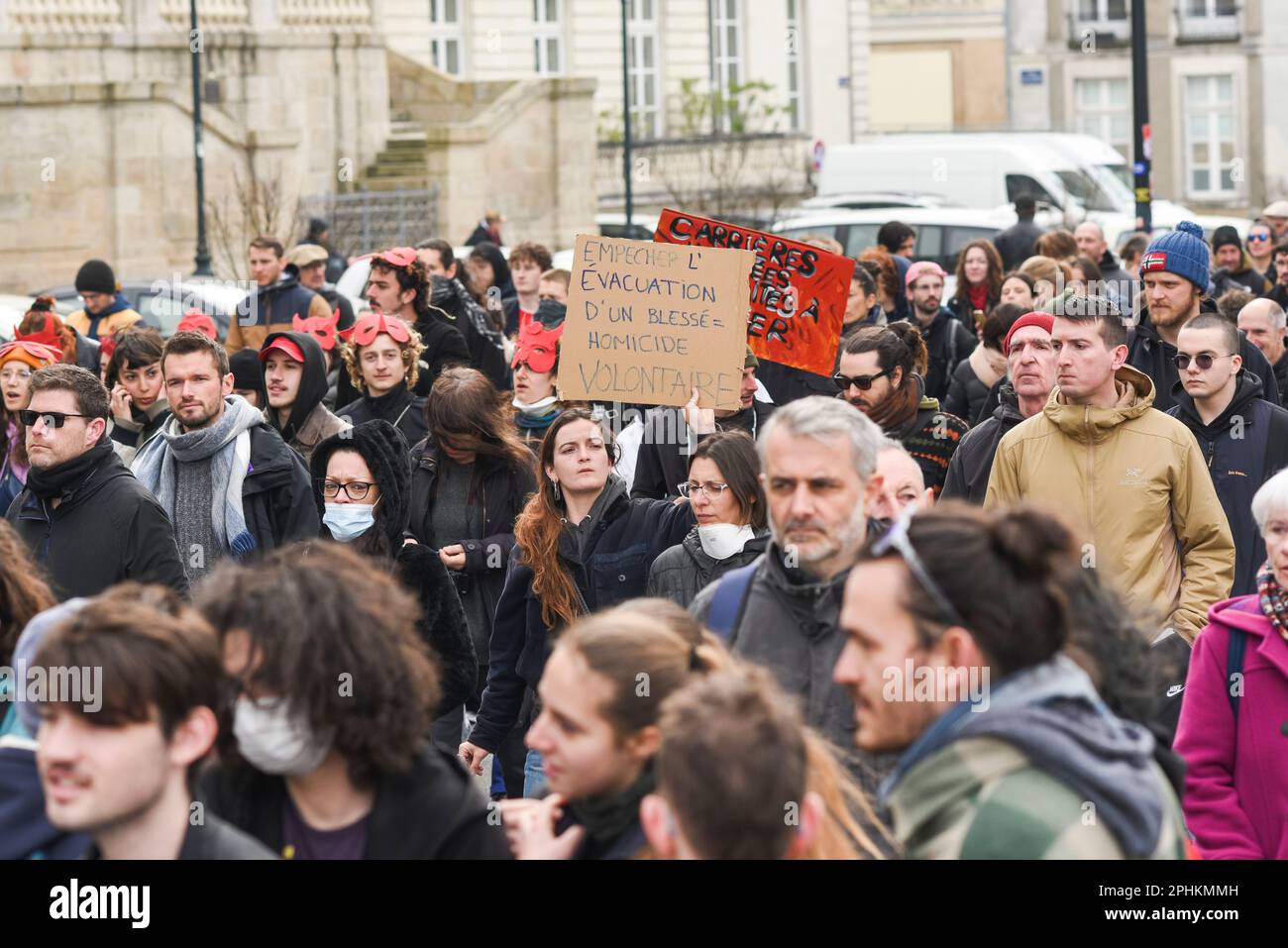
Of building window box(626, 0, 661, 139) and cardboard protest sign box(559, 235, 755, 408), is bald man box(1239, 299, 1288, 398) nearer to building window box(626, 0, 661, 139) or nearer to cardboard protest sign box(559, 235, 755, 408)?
cardboard protest sign box(559, 235, 755, 408)

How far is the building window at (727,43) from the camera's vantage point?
4591 centimetres

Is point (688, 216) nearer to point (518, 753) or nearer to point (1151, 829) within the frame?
point (518, 753)

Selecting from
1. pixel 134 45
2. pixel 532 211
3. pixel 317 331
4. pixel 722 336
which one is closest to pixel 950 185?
pixel 532 211

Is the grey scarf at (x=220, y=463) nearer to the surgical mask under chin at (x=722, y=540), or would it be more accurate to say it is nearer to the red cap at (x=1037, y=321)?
the surgical mask under chin at (x=722, y=540)

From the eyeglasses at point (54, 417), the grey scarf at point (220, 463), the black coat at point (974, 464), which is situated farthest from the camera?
the grey scarf at point (220, 463)

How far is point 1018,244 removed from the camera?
17953 mm

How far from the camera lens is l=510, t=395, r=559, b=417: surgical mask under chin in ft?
29.6

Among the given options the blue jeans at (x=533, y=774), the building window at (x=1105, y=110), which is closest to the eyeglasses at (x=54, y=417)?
the blue jeans at (x=533, y=774)

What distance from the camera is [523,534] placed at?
23.4ft

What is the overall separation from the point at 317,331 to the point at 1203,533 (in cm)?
597

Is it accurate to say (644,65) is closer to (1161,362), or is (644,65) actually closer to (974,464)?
(1161,362)

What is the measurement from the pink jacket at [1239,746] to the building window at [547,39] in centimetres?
3891

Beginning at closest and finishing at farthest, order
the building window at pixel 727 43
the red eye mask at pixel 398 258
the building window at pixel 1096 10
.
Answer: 1. the red eye mask at pixel 398 258
2. the building window at pixel 727 43
3. the building window at pixel 1096 10

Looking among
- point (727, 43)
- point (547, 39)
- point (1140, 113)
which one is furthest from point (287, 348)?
point (727, 43)
